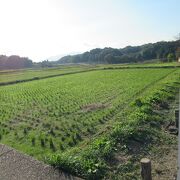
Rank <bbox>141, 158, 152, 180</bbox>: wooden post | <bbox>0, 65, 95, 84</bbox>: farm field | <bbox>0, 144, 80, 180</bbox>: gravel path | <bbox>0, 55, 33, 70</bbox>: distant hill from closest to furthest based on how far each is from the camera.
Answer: <bbox>141, 158, 152, 180</bbox>: wooden post < <bbox>0, 144, 80, 180</bbox>: gravel path < <bbox>0, 65, 95, 84</bbox>: farm field < <bbox>0, 55, 33, 70</bbox>: distant hill

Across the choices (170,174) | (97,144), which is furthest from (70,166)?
(170,174)

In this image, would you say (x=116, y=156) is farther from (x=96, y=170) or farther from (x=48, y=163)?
(x=48, y=163)

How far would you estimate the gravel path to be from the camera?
5.54 metres

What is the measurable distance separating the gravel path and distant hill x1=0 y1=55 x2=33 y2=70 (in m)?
84.3

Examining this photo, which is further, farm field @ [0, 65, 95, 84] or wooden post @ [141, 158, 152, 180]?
farm field @ [0, 65, 95, 84]

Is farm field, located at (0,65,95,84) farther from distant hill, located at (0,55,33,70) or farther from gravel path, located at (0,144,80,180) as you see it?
gravel path, located at (0,144,80,180)

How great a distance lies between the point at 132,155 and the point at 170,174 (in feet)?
4.13

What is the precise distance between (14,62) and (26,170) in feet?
299

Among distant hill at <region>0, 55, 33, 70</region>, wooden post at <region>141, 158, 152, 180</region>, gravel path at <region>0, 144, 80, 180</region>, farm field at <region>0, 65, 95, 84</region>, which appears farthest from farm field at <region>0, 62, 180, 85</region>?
wooden post at <region>141, 158, 152, 180</region>

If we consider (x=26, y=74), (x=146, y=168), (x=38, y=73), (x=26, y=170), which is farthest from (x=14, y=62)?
(x=146, y=168)

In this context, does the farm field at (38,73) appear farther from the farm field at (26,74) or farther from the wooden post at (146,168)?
the wooden post at (146,168)

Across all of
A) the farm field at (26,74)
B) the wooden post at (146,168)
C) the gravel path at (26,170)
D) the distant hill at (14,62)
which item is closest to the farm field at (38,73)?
the farm field at (26,74)

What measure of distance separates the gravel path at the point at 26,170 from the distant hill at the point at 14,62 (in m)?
84.3

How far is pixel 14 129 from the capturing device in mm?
10391
